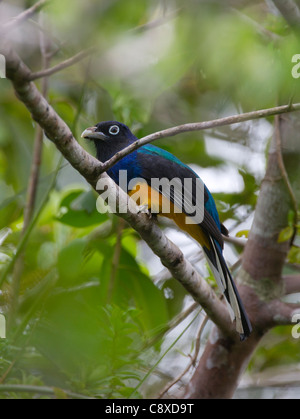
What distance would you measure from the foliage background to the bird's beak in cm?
12

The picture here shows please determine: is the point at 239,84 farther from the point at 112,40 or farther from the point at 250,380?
the point at 250,380

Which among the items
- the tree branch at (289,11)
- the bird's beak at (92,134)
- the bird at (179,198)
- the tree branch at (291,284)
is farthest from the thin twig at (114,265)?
the tree branch at (289,11)

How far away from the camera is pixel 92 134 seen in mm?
3430

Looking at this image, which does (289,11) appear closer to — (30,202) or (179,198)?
(179,198)

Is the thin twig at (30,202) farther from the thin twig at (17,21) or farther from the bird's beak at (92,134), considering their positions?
the thin twig at (17,21)

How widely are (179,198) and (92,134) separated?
688 mm

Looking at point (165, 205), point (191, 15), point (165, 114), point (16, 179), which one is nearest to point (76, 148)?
point (165, 205)

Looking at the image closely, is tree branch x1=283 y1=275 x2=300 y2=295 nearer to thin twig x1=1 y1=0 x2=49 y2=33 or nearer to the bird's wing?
the bird's wing

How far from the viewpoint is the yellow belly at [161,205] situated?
3221 millimetres

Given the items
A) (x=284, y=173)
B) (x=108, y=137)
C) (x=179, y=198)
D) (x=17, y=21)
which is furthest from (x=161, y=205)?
(x=17, y=21)

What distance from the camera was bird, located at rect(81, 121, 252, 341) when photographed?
10.4ft

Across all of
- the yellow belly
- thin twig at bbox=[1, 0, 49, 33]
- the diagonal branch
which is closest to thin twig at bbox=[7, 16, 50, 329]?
the yellow belly

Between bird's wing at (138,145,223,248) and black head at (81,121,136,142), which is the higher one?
black head at (81,121,136,142)

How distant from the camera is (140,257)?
14.9ft
